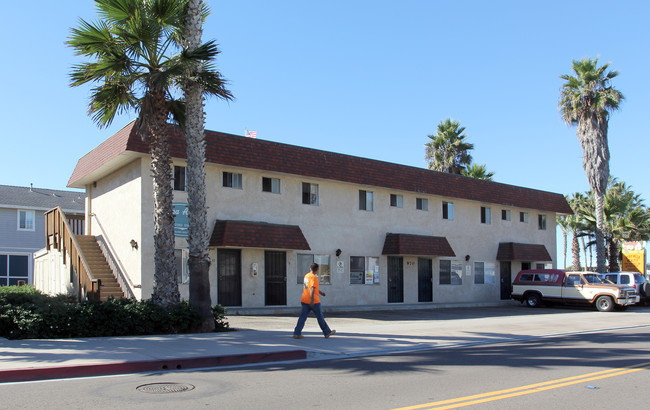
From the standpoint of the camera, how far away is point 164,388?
8.30 m

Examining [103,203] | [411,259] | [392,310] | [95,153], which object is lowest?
[392,310]

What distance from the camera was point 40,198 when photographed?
124 ft

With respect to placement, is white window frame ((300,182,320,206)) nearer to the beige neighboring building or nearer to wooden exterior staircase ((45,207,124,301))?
the beige neighboring building

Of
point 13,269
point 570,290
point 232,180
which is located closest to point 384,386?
point 232,180

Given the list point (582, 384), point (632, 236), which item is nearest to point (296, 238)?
point (582, 384)

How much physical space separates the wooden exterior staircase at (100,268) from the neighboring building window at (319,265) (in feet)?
22.4

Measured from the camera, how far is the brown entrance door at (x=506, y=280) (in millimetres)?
32281

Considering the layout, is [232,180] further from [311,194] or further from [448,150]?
[448,150]

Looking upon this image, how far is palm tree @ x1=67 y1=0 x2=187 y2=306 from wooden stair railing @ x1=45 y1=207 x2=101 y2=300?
3.50 m

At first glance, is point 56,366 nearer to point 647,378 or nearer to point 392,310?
point 647,378

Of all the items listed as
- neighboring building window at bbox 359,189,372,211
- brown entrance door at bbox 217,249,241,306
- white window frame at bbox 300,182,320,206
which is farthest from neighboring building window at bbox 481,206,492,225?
brown entrance door at bbox 217,249,241,306

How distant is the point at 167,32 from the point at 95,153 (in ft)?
28.2

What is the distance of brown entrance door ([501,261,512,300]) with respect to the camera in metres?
32.3

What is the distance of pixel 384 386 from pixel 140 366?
4.13 metres
